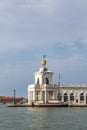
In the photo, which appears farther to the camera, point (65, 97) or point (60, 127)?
point (65, 97)

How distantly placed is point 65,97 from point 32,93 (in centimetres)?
945

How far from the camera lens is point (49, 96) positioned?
140 m

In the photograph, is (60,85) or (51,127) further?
(60,85)

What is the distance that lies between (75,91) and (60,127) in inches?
3092

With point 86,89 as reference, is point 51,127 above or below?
below

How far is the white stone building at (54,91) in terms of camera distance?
138125 mm

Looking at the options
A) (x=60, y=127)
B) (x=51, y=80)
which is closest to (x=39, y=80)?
(x=51, y=80)

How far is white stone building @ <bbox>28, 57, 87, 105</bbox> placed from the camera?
13812 centimetres

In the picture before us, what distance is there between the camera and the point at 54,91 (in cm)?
13838

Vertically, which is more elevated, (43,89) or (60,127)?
(43,89)

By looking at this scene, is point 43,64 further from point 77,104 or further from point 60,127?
point 60,127

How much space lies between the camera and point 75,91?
456 ft

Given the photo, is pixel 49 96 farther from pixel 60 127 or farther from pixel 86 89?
pixel 60 127

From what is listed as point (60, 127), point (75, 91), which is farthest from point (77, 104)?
Answer: point (60, 127)
